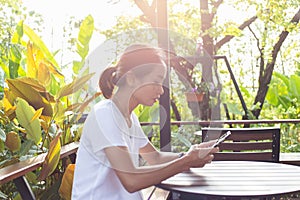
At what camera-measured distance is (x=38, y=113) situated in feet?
6.70

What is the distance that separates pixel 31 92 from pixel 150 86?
984 millimetres

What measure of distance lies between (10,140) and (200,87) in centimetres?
302

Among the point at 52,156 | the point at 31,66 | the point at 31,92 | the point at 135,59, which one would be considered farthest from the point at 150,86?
the point at 31,66

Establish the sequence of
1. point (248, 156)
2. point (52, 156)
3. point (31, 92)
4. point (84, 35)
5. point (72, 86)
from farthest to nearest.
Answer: point (84, 35), point (248, 156), point (72, 86), point (31, 92), point (52, 156)

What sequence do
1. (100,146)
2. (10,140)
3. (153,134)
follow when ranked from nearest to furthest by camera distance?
(100,146)
(10,140)
(153,134)

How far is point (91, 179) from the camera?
1.38 meters

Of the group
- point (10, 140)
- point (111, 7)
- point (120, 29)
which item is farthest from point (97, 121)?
point (120, 29)

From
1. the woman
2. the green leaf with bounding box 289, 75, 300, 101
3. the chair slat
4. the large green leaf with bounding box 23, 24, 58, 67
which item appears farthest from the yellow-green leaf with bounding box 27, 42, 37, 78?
the green leaf with bounding box 289, 75, 300, 101

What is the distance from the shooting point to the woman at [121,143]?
1325mm

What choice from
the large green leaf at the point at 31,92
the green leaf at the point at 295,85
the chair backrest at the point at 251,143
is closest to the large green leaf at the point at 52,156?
the large green leaf at the point at 31,92

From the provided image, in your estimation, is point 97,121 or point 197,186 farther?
point 197,186

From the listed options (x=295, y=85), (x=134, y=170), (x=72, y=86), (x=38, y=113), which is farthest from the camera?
(x=295, y=85)

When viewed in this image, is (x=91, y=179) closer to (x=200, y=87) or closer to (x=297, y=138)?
(x=200, y=87)

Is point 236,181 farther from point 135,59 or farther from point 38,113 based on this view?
point 38,113
